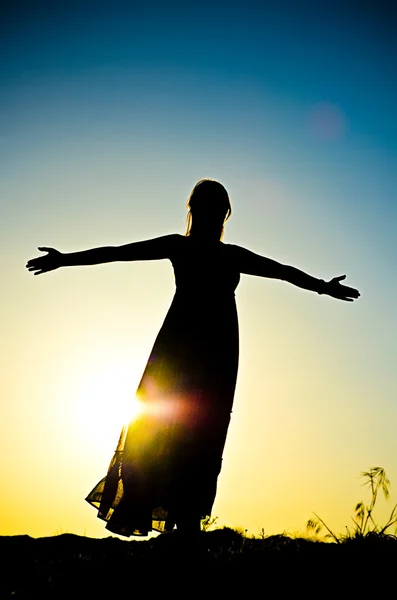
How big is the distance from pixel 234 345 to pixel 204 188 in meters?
1.37

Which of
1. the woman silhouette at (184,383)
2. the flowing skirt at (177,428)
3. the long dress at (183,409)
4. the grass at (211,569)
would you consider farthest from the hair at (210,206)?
the grass at (211,569)

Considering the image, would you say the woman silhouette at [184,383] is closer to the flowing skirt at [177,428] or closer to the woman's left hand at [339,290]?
the flowing skirt at [177,428]

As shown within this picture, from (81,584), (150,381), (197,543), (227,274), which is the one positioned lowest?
(81,584)

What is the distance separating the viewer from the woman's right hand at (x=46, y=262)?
4.95 meters

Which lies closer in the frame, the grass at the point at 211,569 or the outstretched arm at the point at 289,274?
the grass at the point at 211,569

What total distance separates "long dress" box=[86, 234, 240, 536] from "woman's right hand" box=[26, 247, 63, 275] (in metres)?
0.96

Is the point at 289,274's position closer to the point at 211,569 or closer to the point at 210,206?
the point at 210,206

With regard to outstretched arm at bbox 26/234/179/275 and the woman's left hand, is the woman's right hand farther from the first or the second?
the woman's left hand

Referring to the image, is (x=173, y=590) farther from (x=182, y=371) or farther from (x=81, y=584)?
(x=182, y=371)

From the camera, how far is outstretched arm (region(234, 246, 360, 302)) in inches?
192

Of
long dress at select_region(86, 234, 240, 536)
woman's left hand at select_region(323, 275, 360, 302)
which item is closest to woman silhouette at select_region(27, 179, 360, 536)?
long dress at select_region(86, 234, 240, 536)

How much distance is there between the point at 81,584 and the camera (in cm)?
365

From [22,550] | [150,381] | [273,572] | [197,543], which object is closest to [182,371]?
[150,381]

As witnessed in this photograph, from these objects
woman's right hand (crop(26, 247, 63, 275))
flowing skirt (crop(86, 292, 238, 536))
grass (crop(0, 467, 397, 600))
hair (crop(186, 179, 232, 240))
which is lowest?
grass (crop(0, 467, 397, 600))
